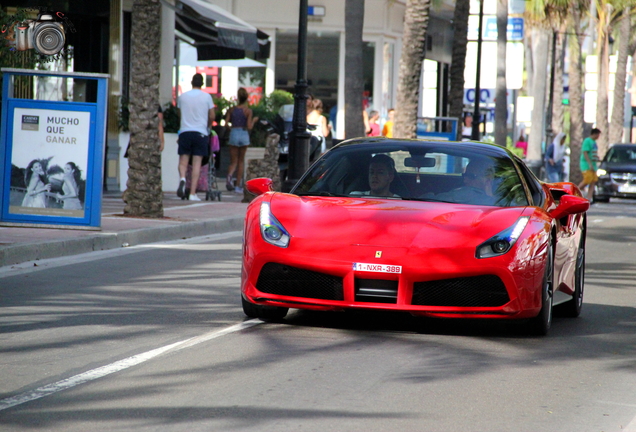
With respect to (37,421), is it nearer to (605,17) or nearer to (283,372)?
(283,372)

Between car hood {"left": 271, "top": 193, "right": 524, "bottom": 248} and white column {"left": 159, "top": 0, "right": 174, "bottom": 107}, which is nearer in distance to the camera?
car hood {"left": 271, "top": 193, "right": 524, "bottom": 248}

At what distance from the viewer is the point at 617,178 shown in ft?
98.2

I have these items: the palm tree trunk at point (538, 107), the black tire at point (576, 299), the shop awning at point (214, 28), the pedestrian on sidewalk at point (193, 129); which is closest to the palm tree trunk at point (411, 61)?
the shop awning at point (214, 28)

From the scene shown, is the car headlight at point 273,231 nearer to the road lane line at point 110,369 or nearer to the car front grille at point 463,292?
the road lane line at point 110,369

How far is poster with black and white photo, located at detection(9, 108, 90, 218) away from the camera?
12.7 meters

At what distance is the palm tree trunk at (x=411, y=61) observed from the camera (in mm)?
23516

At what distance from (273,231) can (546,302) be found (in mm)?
1858

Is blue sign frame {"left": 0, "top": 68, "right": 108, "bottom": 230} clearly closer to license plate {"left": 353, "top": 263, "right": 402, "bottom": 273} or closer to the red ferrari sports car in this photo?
the red ferrari sports car

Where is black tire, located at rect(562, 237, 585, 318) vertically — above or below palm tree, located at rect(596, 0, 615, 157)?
below

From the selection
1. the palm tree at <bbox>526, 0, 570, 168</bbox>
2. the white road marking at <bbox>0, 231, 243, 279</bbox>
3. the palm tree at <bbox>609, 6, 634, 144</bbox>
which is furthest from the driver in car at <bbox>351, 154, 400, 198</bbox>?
the palm tree at <bbox>609, 6, 634, 144</bbox>

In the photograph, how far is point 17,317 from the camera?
25.4 ft

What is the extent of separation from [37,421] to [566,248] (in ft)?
15.3

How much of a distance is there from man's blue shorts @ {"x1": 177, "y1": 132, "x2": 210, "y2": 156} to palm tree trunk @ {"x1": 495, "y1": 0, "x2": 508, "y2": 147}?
65.8 ft

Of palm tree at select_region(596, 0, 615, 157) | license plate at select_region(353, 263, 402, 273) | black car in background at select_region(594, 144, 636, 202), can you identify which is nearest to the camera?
license plate at select_region(353, 263, 402, 273)
